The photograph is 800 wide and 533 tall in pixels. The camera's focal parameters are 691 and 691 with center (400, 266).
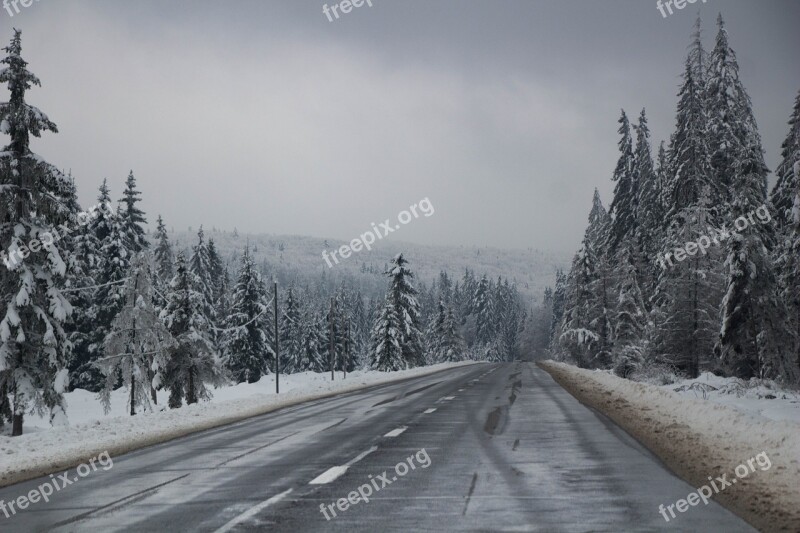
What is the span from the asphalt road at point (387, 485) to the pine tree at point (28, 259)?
13.7m

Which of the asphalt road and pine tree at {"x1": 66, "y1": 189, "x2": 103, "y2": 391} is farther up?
pine tree at {"x1": 66, "y1": 189, "x2": 103, "y2": 391}

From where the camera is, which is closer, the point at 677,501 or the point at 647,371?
the point at 677,501

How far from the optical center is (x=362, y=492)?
7.77 metres

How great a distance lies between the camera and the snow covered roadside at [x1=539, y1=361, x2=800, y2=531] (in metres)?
6.95

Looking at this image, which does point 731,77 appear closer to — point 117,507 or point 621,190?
point 621,190

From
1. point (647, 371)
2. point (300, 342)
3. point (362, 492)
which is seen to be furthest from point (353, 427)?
point (300, 342)

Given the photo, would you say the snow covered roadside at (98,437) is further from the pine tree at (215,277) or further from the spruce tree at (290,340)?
the spruce tree at (290,340)

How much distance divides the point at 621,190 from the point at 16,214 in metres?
55.9

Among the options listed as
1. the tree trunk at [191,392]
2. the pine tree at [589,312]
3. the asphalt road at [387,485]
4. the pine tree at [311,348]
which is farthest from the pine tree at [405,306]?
the asphalt road at [387,485]

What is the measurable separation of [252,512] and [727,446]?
753cm

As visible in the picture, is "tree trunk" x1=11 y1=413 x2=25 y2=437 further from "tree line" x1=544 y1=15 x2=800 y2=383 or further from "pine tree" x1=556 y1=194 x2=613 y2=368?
"pine tree" x1=556 y1=194 x2=613 y2=368

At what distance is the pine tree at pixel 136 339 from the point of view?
38.5 m

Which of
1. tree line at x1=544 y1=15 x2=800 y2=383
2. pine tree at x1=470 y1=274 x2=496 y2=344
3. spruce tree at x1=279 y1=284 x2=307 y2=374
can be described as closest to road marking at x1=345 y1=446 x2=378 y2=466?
tree line at x1=544 y1=15 x2=800 y2=383

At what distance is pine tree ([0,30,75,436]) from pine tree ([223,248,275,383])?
1703 inches
